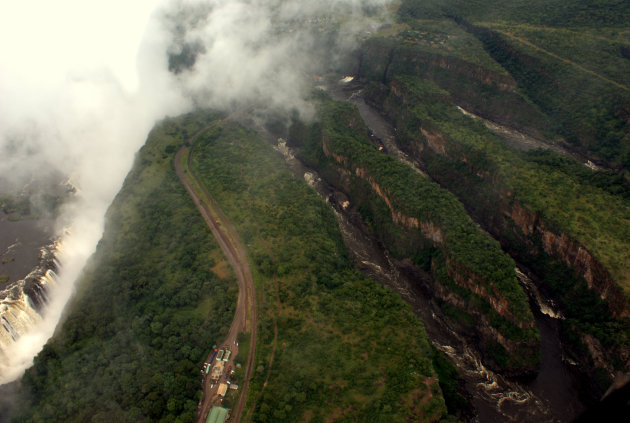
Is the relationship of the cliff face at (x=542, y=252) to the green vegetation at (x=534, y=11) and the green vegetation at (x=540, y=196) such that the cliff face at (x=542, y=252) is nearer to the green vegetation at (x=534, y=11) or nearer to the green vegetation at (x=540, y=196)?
the green vegetation at (x=540, y=196)

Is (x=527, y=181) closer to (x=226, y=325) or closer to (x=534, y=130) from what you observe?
(x=534, y=130)

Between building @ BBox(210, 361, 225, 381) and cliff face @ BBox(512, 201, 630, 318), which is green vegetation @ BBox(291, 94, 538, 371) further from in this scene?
building @ BBox(210, 361, 225, 381)

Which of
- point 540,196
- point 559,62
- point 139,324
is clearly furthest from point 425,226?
point 559,62

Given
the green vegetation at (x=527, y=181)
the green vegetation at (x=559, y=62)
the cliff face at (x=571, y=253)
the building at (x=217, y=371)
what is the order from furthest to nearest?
the green vegetation at (x=559, y=62) < the green vegetation at (x=527, y=181) < the cliff face at (x=571, y=253) < the building at (x=217, y=371)

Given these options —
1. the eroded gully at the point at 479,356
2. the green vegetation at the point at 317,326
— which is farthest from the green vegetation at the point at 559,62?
the green vegetation at the point at 317,326

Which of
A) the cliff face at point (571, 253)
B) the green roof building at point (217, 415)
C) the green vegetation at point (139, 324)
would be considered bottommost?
the cliff face at point (571, 253)

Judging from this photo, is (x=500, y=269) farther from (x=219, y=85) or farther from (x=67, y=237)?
(x=219, y=85)
